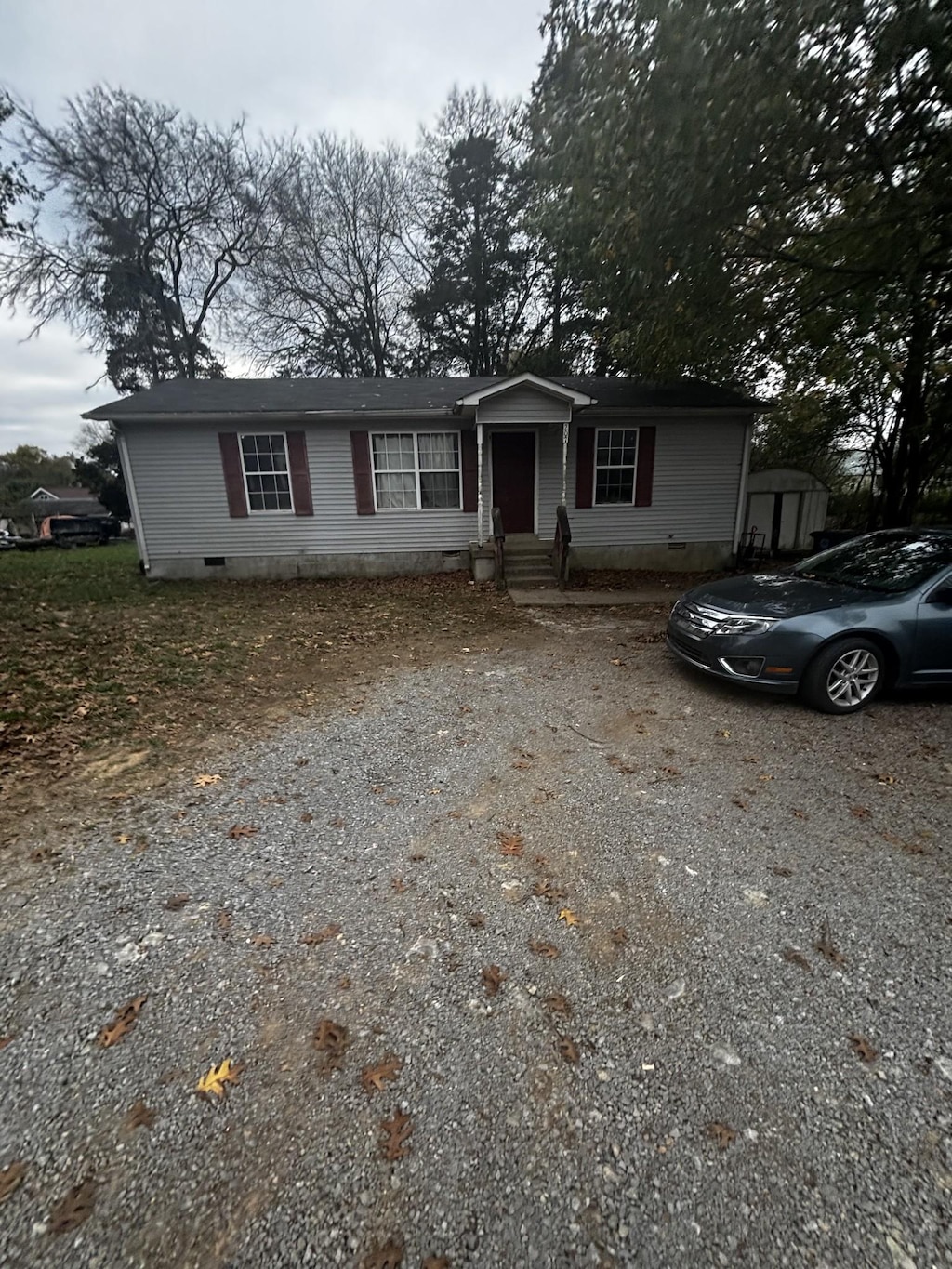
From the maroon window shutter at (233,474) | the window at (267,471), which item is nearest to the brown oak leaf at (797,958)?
the window at (267,471)

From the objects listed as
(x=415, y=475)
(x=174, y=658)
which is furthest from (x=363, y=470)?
(x=174, y=658)

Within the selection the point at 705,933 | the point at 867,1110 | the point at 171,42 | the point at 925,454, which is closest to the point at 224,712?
the point at 705,933

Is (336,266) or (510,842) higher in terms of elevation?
(336,266)

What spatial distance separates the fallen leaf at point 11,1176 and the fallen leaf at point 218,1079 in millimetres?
423

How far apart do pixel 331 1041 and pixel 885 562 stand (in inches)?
220

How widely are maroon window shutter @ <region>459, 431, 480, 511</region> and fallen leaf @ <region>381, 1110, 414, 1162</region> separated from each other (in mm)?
10773

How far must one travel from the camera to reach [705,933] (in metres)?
2.33

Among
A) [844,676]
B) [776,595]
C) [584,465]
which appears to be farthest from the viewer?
[584,465]

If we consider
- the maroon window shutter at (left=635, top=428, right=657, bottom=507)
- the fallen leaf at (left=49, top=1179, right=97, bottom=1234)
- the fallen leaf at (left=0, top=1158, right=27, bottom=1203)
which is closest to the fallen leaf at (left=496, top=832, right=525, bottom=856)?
the fallen leaf at (left=49, top=1179, right=97, bottom=1234)

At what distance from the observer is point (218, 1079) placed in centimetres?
172

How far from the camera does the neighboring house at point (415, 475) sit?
35.7ft

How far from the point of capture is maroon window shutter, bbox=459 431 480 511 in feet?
37.4

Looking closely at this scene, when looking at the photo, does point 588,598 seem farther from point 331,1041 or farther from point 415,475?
point 331,1041

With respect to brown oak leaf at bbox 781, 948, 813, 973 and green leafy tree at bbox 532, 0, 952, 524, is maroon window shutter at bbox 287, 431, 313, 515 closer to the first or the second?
green leafy tree at bbox 532, 0, 952, 524
